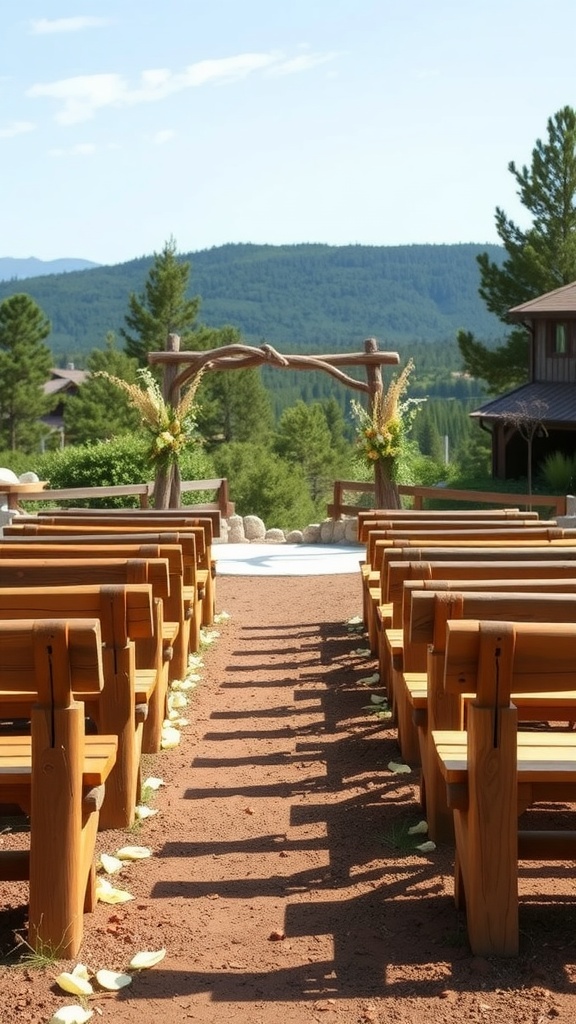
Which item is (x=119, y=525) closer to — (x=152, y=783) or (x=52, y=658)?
(x=152, y=783)

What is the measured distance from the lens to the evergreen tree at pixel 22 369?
7000 cm

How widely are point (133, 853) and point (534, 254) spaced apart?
41576 mm

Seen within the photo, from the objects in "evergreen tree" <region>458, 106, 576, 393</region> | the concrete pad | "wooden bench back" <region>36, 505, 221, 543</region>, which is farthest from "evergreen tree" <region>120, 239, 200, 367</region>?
"wooden bench back" <region>36, 505, 221, 543</region>

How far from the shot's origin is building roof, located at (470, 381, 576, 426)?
3069 cm

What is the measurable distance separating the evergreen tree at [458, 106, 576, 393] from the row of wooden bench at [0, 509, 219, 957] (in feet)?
128

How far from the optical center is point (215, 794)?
5.43m

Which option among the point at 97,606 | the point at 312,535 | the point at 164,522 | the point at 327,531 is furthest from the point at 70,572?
the point at 312,535

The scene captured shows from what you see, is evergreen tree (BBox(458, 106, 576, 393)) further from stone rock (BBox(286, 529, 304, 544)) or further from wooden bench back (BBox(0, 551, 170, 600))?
wooden bench back (BBox(0, 551, 170, 600))

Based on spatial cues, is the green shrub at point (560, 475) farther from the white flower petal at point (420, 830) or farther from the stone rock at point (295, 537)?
the white flower petal at point (420, 830)

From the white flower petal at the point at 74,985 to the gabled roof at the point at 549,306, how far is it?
102ft

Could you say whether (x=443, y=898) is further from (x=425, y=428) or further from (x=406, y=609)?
(x=425, y=428)

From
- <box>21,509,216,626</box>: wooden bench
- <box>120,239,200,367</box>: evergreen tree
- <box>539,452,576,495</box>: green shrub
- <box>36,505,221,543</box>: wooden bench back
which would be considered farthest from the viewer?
<box>120,239,200,367</box>: evergreen tree

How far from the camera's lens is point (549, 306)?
111 ft

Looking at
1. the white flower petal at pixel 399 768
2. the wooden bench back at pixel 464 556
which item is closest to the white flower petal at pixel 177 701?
the wooden bench back at pixel 464 556
